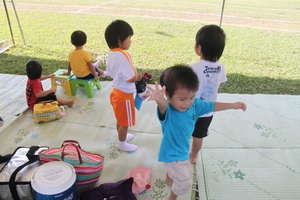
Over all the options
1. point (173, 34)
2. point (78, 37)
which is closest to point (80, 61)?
point (78, 37)

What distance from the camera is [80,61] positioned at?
2811 mm

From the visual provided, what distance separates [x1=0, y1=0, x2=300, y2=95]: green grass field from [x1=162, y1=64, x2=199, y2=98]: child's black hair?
1966 mm

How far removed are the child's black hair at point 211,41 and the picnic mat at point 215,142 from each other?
92 cm

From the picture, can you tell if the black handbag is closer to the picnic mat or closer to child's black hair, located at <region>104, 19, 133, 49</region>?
the picnic mat

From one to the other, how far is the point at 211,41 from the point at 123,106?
2.59ft

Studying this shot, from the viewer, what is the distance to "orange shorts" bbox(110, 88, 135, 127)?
191 cm

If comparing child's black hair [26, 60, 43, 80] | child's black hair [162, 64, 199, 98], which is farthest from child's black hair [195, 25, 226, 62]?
child's black hair [26, 60, 43, 80]

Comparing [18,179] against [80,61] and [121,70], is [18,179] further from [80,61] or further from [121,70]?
[80,61]

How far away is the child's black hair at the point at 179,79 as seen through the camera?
1.27 metres

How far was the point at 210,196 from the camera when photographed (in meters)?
1.79

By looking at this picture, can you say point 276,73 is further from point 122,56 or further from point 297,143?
point 122,56

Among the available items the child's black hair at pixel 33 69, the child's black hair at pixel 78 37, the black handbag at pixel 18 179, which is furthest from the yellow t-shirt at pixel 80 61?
the black handbag at pixel 18 179

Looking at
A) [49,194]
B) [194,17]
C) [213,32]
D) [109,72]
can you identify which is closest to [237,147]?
[213,32]

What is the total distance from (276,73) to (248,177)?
220cm
